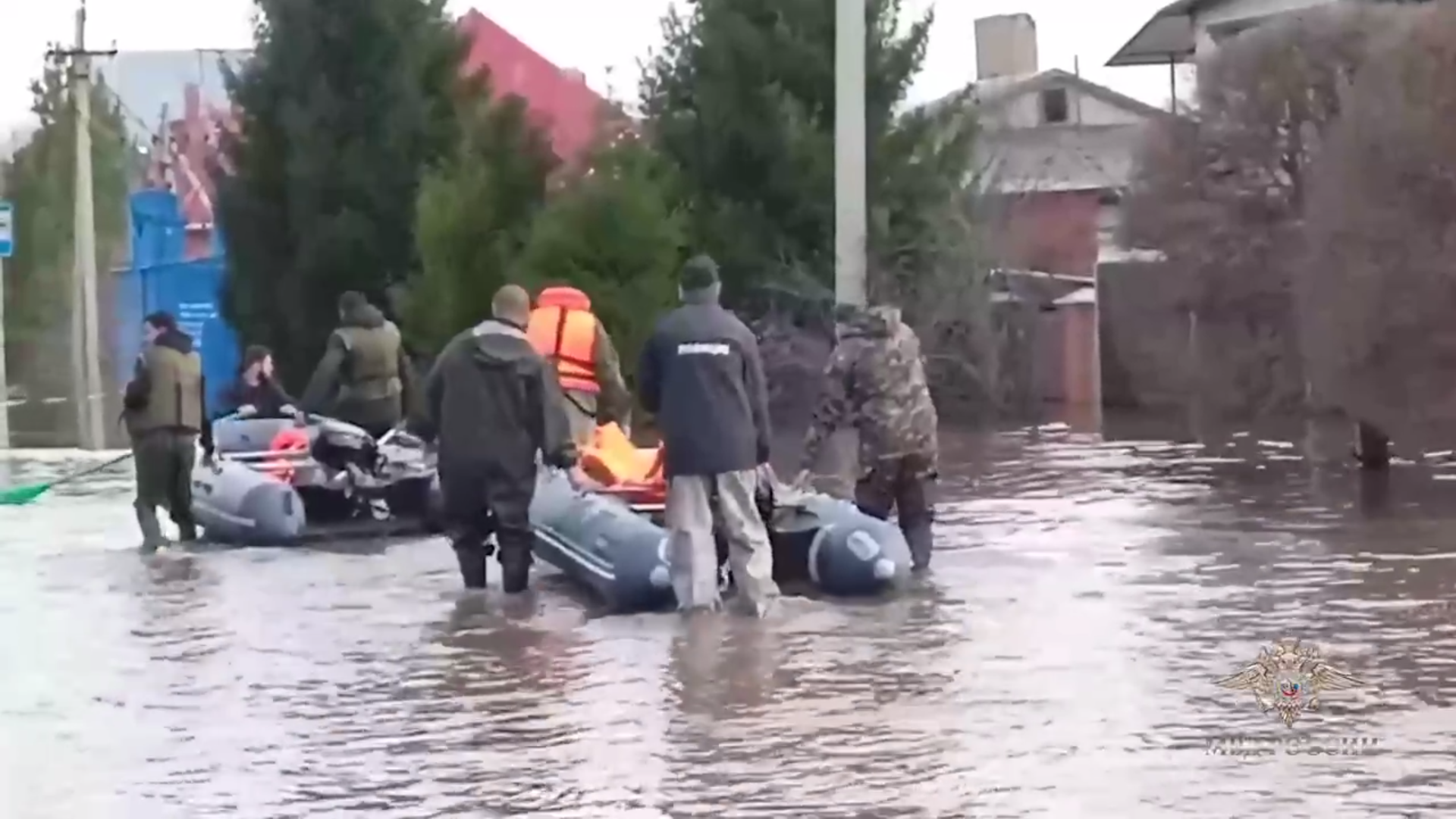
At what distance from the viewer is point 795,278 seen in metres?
26.8

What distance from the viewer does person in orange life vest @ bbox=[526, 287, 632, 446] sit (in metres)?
15.9

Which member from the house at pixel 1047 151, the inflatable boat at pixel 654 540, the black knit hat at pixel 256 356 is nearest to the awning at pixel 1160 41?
the house at pixel 1047 151

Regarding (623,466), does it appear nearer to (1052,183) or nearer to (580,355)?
(580,355)

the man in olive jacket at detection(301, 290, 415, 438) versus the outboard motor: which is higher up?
the man in olive jacket at detection(301, 290, 415, 438)

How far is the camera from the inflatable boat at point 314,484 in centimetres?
1698

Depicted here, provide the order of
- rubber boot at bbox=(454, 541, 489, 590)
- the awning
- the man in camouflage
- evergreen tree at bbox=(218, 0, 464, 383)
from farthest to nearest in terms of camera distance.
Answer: the awning, evergreen tree at bbox=(218, 0, 464, 383), the man in camouflage, rubber boot at bbox=(454, 541, 489, 590)

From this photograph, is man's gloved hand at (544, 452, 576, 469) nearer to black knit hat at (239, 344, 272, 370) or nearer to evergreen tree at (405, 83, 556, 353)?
black knit hat at (239, 344, 272, 370)

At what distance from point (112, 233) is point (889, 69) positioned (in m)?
50.3

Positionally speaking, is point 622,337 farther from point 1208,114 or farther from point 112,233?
point 112,233

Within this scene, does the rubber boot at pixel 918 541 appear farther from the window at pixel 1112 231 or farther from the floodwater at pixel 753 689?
the window at pixel 1112 231

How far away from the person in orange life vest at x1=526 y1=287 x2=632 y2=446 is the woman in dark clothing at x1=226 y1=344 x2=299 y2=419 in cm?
283

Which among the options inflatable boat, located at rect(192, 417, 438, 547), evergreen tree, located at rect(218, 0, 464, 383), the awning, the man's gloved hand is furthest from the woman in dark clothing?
the awning

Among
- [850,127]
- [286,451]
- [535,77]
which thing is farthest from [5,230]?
[535,77]

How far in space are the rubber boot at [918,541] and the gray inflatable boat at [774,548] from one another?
0.59m
